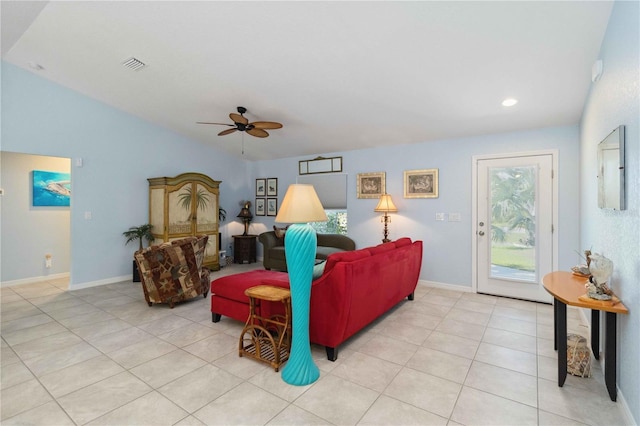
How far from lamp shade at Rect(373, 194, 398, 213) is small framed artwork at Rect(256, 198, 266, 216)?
3021mm

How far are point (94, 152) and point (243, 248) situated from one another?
10.4ft

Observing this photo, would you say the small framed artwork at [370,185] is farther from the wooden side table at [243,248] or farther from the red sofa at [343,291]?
the wooden side table at [243,248]

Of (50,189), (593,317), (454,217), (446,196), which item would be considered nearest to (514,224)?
(454,217)

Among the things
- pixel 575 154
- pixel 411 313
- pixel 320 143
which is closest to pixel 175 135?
pixel 320 143

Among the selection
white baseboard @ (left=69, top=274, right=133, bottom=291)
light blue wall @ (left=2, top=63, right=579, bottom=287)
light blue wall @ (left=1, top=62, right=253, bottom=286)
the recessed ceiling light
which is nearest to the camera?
the recessed ceiling light

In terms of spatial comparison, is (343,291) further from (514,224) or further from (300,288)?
(514,224)

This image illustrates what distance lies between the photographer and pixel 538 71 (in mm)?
2842

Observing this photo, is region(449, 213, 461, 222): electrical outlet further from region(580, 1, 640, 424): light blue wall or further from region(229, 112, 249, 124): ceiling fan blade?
region(229, 112, 249, 124): ceiling fan blade

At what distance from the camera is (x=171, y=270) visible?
380cm

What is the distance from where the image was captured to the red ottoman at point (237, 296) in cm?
290

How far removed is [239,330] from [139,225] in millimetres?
3457

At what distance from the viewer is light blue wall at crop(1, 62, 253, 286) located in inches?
167

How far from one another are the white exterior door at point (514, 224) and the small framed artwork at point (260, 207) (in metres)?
4.47

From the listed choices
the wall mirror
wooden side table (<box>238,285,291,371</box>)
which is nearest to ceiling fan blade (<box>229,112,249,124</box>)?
wooden side table (<box>238,285,291,371</box>)
